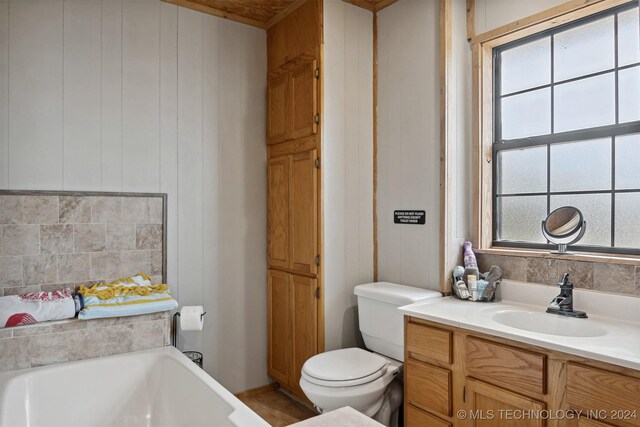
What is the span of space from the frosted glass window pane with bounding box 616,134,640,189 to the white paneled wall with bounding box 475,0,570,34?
2.47ft

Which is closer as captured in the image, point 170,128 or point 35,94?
point 35,94

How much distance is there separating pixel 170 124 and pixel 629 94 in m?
2.57

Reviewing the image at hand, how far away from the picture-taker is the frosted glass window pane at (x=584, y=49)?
6.81 ft

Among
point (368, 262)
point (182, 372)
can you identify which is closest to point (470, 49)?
point (368, 262)

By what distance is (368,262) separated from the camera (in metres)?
2.88

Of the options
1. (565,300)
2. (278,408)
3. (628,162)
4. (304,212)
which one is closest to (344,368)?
(278,408)

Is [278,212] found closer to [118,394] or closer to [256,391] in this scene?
[256,391]

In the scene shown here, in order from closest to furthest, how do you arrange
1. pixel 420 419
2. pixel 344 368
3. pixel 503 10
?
pixel 420 419 < pixel 344 368 < pixel 503 10

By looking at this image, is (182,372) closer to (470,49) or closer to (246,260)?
(246,260)

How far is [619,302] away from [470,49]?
5.17ft

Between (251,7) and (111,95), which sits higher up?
(251,7)

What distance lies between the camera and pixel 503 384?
1.73 metres

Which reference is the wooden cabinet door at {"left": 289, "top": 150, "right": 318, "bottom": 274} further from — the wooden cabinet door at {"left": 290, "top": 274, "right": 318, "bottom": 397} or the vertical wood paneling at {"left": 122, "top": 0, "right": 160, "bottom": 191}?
the vertical wood paneling at {"left": 122, "top": 0, "right": 160, "bottom": 191}

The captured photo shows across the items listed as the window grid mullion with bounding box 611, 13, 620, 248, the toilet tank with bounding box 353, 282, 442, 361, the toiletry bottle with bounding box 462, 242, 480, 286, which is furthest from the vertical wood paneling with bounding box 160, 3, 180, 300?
the window grid mullion with bounding box 611, 13, 620, 248
